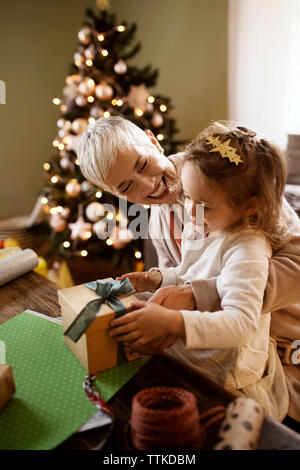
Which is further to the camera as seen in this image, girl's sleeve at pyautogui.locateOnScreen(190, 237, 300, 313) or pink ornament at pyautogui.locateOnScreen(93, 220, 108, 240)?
pink ornament at pyautogui.locateOnScreen(93, 220, 108, 240)

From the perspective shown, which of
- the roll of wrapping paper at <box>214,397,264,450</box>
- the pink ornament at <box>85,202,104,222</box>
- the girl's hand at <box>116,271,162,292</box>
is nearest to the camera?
the roll of wrapping paper at <box>214,397,264,450</box>

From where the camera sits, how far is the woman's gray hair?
3.57 ft

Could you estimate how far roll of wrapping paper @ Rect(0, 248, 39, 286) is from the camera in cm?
114

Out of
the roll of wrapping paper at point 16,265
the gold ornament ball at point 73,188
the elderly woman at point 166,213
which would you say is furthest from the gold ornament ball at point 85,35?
the roll of wrapping paper at point 16,265

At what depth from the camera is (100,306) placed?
0.74 meters

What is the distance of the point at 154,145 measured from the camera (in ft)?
4.09

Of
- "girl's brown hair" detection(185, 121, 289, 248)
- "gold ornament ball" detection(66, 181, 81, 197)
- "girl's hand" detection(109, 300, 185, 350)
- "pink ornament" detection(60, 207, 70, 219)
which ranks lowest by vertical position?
"pink ornament" detection(60, 207, 70, 219)

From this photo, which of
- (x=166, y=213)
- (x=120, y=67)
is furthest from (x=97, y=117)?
(x=166, y=213)

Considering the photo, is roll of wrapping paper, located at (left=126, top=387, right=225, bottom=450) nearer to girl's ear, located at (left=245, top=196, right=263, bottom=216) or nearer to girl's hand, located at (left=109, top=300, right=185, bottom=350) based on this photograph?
girl's hand, located at (left=109, top=300, right=185, bottom=350)

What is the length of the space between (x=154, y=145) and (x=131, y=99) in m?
1.26

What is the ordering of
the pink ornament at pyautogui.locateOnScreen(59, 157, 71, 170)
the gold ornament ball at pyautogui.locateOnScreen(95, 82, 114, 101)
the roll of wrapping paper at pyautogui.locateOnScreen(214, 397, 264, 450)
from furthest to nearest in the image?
the pink ornament at pyautogui.locateOnScreen(59, 157, 71, 170) < the gold ornament ball at pyautogui.locateOnScreen(95, 82, 114, 101) < the roll of wrapping paper at pyautogui.locateOnScreen(214, 397, 264, 450)

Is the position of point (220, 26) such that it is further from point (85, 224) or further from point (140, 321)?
point (140, 321)

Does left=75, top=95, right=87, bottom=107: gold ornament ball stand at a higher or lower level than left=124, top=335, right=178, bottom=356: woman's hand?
higher

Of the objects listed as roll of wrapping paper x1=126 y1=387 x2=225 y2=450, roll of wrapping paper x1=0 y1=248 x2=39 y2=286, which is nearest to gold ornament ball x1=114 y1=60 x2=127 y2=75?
roll of wrapping paper x1=0 y1=248 x2=39 y2=286
